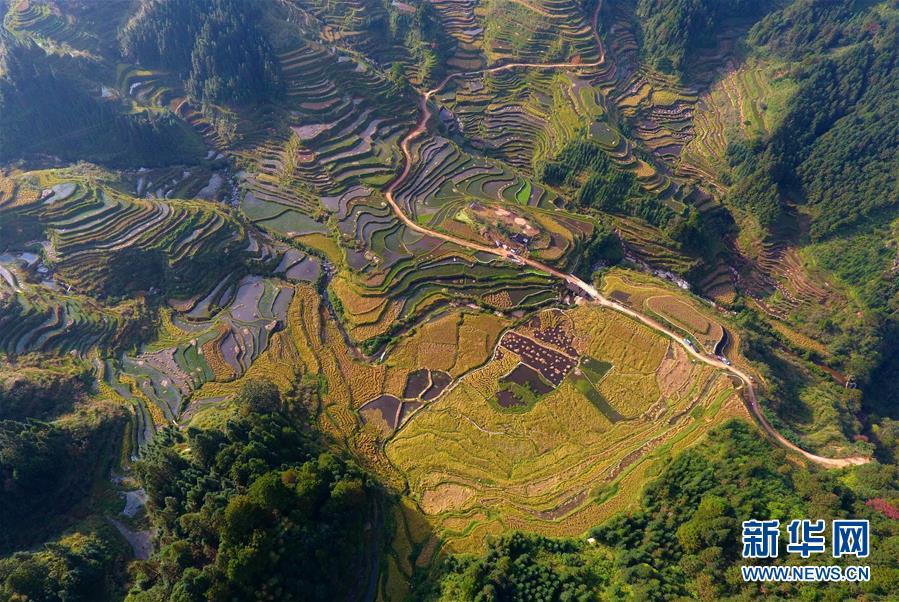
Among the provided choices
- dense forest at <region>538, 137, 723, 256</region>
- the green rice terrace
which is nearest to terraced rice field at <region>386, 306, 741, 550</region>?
the green rice terrace

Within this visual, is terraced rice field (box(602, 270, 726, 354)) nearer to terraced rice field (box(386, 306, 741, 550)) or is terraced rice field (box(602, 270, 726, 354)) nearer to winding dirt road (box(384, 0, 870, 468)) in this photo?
winding dirt road (box(384, 0, 870, 468))

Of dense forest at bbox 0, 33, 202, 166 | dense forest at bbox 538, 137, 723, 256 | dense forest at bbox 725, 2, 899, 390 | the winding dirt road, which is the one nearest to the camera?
the winding dirt road

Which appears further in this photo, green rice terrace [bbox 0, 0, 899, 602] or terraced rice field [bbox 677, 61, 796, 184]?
terraced rice field [bbox 677, 61, 796, 184]

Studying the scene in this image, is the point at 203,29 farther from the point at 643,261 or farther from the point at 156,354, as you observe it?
the point at 643,261

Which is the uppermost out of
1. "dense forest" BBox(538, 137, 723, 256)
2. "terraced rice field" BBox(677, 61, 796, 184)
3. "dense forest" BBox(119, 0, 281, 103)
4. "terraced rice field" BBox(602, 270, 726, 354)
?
"dense forest" BBox(119, 0, 281, 103)

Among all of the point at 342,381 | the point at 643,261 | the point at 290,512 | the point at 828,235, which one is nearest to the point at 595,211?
the point at 643,261

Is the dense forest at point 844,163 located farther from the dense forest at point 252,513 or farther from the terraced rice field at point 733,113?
the dense forest at point 252,513

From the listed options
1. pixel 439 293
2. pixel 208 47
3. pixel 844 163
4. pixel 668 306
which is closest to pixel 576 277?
pixel 668 306
